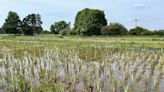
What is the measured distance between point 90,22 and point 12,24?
62.5ft

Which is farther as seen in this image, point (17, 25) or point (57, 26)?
point (57, 26)

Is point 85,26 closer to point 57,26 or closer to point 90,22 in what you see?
point 90,22

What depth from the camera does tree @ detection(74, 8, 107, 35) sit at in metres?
65.9

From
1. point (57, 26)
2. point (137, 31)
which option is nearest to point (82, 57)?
point (137, 31)

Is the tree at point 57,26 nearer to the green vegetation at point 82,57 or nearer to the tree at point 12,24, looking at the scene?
the green vegetation at point 82,57

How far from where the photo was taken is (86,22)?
67.9 metres

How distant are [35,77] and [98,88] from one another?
2917 millimetres

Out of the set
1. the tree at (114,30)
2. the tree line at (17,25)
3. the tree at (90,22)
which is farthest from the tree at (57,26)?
the tree at (114,30)

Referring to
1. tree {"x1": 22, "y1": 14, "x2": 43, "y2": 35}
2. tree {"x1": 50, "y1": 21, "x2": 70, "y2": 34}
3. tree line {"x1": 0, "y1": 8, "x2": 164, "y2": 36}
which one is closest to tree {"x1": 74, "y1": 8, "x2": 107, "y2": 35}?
tree line {"x1": 0, "y1": 8, "x2": 164, "y2": 36}

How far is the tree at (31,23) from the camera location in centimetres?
7631

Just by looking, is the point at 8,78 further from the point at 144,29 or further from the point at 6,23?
the point at 6,23

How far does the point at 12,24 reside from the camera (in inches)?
2950

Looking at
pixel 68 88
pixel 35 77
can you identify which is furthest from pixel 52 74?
pixel 68 88

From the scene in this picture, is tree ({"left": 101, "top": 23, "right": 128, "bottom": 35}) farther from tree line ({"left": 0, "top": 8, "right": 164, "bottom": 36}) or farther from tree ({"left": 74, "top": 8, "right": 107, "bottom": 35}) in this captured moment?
tree ({"left": 74, "top": 8, "right": 107, "bottom": 35})
